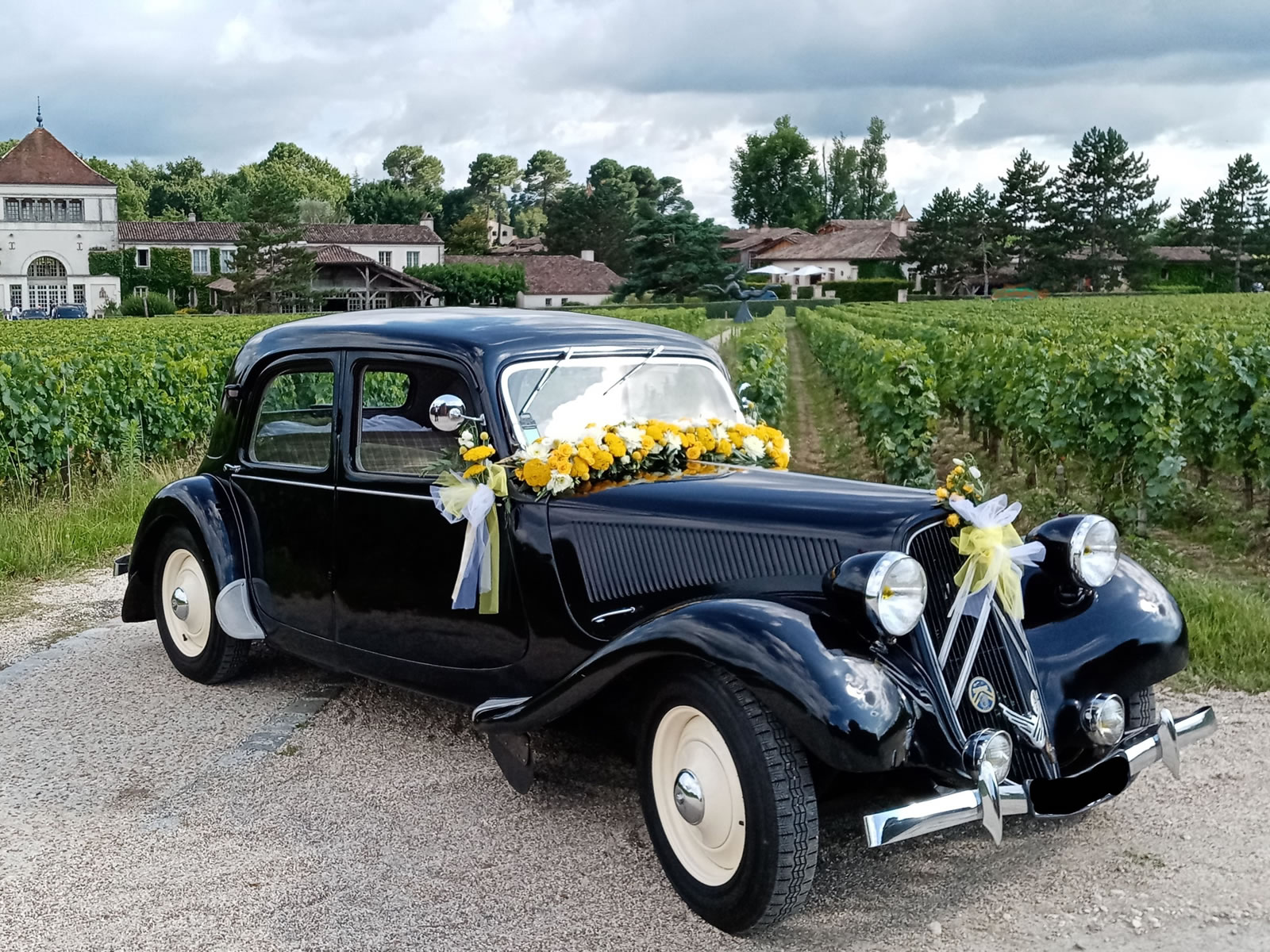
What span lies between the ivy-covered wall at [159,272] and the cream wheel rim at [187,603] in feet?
260

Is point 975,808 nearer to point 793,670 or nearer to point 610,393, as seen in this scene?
point 793,670

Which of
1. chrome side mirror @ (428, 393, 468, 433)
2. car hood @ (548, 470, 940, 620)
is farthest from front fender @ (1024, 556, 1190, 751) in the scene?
chrome side mirror @ (428, 393, 468, 433)

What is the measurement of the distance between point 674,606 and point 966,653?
0.91 meters

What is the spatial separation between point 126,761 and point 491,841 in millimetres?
1761

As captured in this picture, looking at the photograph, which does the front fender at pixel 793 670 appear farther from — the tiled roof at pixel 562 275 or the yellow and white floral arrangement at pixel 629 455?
the tiled roof at pixel 562 275

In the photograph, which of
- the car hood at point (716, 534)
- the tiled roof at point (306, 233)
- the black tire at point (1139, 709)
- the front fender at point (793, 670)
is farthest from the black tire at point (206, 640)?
the tiled roof at point (306, 233)

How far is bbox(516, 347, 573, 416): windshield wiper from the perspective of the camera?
177 inches

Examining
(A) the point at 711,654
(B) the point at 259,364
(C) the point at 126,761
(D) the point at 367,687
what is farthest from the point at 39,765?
(A) the point at 711,654

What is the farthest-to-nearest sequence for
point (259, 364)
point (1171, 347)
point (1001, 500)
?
point (1171, 347) → point (259, 364) → point (1001, 500)

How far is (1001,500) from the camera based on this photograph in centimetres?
376

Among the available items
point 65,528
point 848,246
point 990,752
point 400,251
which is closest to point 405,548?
point 990,752

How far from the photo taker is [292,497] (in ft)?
17.2

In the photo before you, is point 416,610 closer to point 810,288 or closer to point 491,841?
point 491,841

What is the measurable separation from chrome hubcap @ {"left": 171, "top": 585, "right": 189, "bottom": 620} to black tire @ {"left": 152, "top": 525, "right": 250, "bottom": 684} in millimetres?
77
